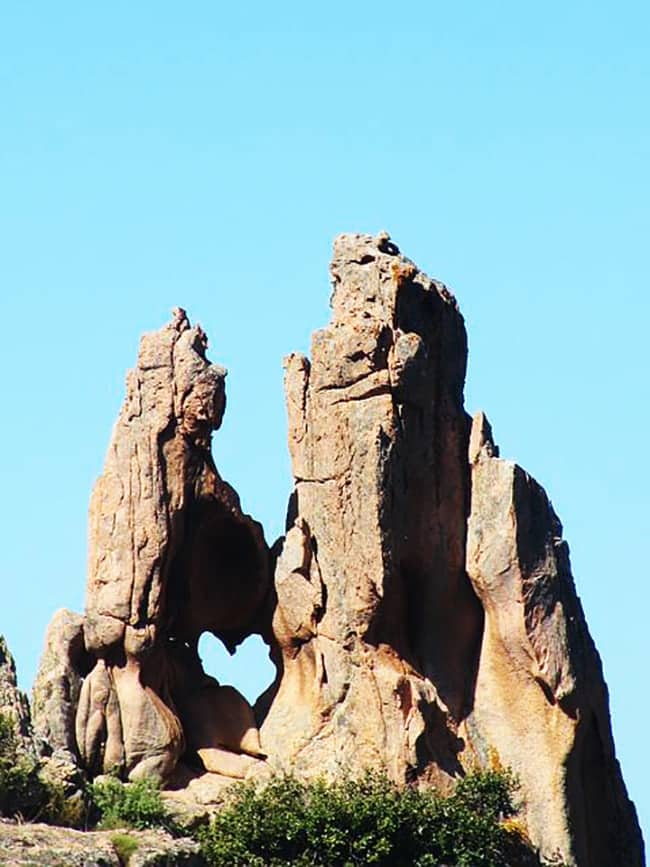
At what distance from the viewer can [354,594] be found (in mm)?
62094

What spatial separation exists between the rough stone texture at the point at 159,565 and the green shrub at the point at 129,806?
92 centimetres

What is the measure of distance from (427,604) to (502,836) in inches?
172

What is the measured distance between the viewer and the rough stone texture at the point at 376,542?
61.7 m

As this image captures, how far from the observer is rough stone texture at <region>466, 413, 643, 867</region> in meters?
62.5

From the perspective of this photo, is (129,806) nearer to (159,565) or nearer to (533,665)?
(159,565)

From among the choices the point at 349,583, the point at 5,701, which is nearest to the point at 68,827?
the point at 5,701

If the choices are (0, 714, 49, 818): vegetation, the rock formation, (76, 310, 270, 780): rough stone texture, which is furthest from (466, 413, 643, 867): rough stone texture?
(0, 714, 49, 818): vegetation

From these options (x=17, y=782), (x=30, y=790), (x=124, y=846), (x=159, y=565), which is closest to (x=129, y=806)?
(x=30, y=790)

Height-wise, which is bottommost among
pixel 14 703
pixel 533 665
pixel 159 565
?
pixel 14 703

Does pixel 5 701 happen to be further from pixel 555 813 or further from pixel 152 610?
pixel 555 813

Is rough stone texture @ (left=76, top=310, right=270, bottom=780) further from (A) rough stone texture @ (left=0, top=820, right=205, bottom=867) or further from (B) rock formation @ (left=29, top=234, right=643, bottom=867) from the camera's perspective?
(A) rough stone texture @ (left=0, top=820, right=205, bottom=867)

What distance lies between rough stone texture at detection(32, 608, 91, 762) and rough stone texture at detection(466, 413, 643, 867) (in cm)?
640

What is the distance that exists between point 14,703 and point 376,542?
20.4 feet

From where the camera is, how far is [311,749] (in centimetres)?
6191
